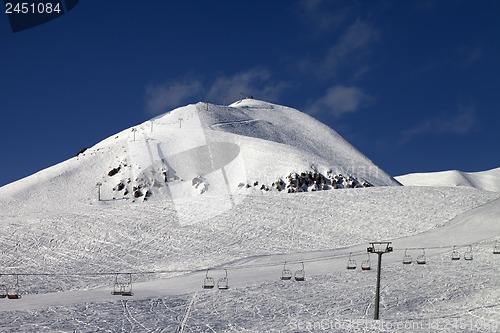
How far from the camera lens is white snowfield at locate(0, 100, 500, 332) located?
93.5ft

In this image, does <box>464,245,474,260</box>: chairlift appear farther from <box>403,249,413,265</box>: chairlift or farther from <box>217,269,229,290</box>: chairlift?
<box>217,269,229,290</box>: chairlift

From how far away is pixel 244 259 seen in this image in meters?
47.3

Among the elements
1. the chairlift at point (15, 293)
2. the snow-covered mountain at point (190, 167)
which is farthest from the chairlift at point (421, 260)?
the snow-covered mountain at point (190, 167)

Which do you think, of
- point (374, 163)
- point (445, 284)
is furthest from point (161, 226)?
point (374, 163)

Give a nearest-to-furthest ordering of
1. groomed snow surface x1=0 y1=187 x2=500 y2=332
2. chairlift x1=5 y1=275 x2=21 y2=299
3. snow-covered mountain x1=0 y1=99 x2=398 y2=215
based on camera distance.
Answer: groomed snow surface x1=0 y1=187 x2=500 y2=332 → chairlift x1=5 y1=275 x2=21 y2=299 → snow-covered mountain x1=0 y1=99 x2=398 y2=215

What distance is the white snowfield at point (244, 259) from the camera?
28484 mm

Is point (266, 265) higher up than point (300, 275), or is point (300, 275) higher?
point (266, 265)

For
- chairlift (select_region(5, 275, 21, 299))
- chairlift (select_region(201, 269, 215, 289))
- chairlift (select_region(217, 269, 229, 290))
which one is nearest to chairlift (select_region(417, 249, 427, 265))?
chairlift (select_region(217, 269, 229, 290))

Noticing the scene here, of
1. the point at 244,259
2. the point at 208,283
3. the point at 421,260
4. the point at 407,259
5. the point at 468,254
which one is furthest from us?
the point at 244,259

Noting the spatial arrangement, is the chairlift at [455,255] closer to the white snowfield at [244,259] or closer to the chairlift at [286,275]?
the white snowfield at [244,259]

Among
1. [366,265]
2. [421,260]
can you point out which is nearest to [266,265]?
[366,265]

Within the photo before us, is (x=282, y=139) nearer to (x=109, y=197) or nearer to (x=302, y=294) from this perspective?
(x=109, y=197)

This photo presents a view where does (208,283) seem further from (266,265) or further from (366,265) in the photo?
(366,265)

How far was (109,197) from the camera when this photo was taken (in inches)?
4028
